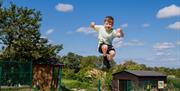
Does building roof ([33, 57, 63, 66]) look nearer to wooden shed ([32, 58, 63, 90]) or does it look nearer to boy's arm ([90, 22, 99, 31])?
wooden shed ([32, 58, 63, 90])

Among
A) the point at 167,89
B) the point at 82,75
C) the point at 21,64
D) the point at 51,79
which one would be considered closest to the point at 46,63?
the point at 51,79

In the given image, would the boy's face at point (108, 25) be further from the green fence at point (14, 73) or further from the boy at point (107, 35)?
the green fence at point (14, 73)

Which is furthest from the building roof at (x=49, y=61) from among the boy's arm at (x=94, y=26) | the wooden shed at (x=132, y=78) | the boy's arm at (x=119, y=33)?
the boy's arm at (x=119, y=33)

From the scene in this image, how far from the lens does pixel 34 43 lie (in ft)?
128

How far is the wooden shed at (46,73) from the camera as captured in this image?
37812mm

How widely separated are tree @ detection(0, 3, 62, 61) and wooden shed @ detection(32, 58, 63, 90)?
90 centimetres

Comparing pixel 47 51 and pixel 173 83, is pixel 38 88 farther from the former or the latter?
pixel 173 83

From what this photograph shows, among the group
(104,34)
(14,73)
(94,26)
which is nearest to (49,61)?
(14,73)

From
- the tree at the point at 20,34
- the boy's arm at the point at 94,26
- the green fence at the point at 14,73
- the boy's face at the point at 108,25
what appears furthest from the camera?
the tree at the point at 20,34

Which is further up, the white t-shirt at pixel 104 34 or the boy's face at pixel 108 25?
the boy's face at pixel 108 25

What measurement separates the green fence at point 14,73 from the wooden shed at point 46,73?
655cm

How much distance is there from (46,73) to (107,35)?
108 feet

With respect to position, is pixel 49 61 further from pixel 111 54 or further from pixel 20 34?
pixel 111 54

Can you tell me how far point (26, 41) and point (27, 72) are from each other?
302 inches
